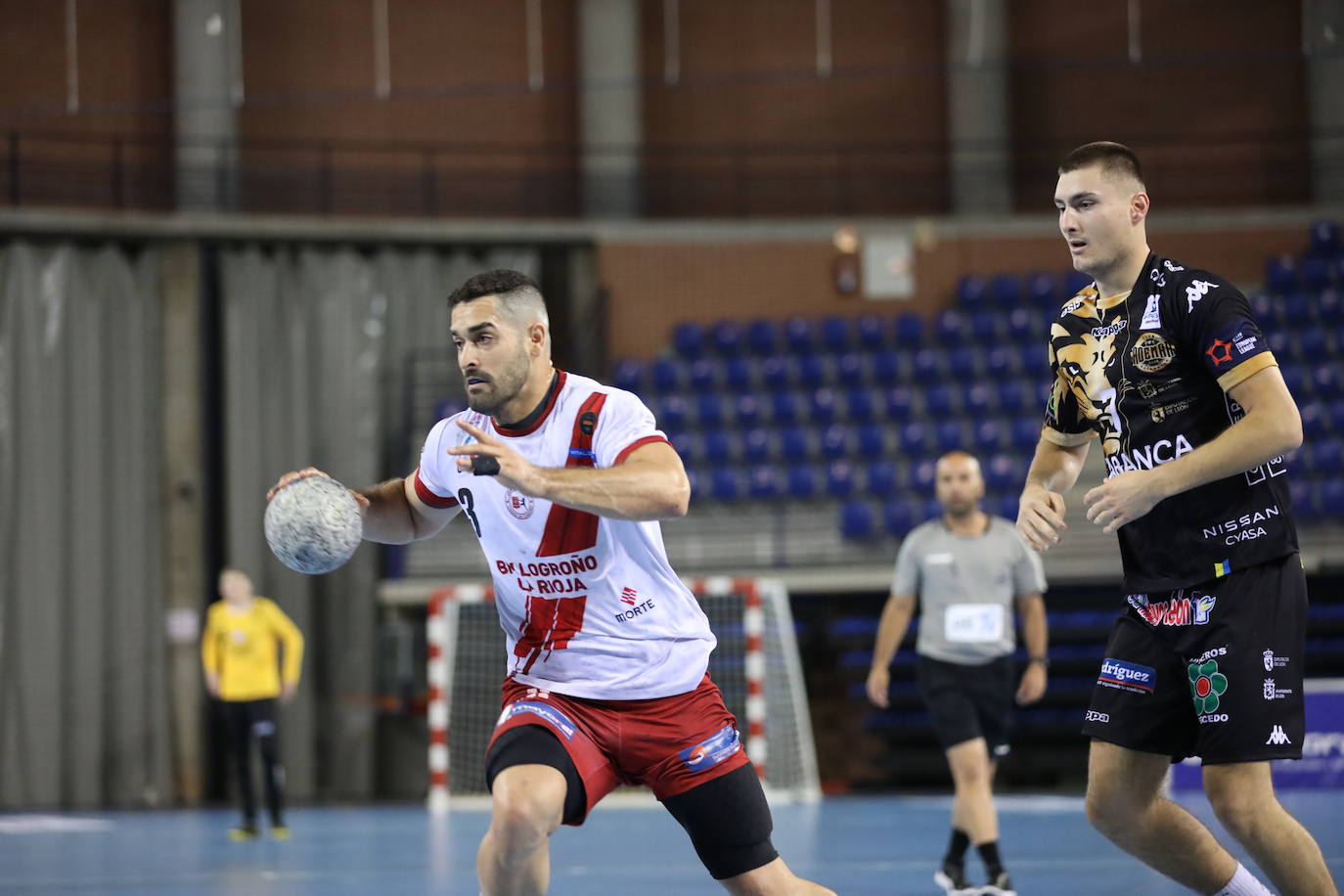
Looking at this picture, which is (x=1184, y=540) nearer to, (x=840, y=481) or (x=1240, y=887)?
(x=1240, y=887)

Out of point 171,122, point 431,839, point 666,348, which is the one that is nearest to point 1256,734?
point 431,839

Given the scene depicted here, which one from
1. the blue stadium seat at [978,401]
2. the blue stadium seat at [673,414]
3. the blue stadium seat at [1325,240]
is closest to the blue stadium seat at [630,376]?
the blue stadium seat at [673,414]

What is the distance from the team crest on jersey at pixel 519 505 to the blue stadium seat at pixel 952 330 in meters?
13.7

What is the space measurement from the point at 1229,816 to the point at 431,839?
7686 mm

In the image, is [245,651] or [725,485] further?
[725,485]

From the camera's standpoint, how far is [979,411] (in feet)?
54.5

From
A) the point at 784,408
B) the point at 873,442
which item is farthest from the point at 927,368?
the point at 784,408

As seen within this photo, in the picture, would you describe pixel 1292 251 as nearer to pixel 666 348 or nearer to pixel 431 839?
pixel 666 348

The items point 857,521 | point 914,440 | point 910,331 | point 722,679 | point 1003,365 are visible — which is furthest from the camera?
point 910,331

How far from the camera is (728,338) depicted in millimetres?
17562

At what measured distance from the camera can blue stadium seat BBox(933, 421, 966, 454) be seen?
16250mm

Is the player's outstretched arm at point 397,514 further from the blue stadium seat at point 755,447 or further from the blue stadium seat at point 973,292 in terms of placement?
the blue stadium seat at point 973,292

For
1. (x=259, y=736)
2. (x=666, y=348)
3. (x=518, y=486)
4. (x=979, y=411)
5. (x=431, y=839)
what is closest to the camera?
(x=518, y=486)

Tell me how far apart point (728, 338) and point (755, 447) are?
1586 millimetres
